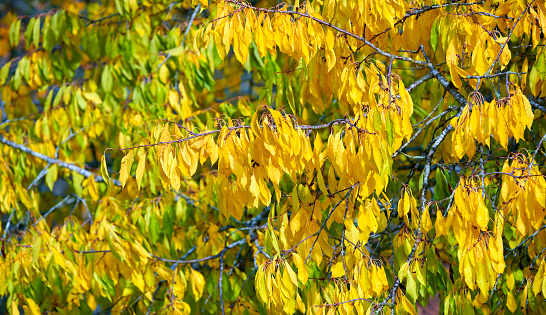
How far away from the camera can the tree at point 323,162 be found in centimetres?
136

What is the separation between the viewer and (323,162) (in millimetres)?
1486

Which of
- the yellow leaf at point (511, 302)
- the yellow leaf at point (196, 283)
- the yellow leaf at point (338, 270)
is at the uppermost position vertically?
the yellow leaf at point (338, 270)

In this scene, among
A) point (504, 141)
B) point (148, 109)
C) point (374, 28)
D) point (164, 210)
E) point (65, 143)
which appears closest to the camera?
point (504, 141)

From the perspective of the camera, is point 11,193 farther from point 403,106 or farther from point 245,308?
point 403,106

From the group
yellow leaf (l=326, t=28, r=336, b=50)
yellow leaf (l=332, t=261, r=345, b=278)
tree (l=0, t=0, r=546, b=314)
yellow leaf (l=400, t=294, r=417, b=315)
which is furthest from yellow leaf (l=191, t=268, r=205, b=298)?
yellow leaf (l=326, t=28, r=336, b=50)

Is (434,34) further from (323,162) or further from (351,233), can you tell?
(351,233)

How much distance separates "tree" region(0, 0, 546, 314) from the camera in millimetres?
1364

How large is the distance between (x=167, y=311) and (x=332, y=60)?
1.28 metres

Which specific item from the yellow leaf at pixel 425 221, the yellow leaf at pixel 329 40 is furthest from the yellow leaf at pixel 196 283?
the yellow leaf at pixel 329 40

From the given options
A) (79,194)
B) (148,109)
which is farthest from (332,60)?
(79,194)

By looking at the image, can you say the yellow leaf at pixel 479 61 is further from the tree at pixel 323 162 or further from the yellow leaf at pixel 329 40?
the yellow leaf at pixel 329 40

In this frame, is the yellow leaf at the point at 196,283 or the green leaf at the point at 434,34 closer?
the green leaf at the point at 434,34

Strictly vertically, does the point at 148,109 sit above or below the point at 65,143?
above

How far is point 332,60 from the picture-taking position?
151cm
